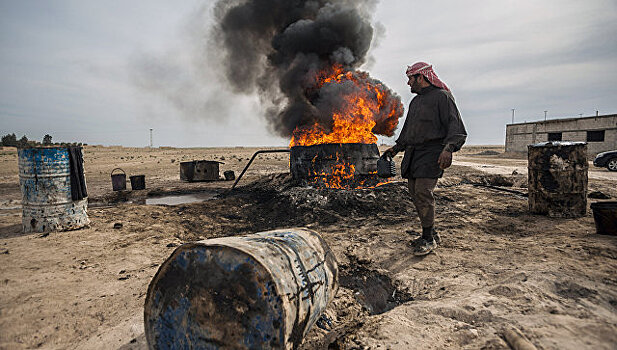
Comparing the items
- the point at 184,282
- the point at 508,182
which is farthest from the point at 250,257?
the point at 508,182

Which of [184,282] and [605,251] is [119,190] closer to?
[184,282]

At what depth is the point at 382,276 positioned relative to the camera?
11.9 ft

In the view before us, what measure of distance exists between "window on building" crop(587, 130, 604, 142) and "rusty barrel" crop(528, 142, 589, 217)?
28.2 metres

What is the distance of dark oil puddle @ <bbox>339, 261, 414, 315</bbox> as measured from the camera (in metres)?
3.06

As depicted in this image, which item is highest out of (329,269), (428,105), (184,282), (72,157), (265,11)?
(265,11)

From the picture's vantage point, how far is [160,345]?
1963 millimetres

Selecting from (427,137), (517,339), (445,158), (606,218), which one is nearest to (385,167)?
(427,137)

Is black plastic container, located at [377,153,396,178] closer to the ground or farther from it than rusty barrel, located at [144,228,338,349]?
farther from it

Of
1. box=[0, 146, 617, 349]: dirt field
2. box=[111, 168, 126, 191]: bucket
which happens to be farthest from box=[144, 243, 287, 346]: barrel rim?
box=[111, 168, 126, 191]: bucket

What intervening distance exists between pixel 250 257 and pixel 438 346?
1.51m

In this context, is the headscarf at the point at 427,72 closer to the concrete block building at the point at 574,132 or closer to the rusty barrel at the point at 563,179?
the rusty barrel at the point at 563,179

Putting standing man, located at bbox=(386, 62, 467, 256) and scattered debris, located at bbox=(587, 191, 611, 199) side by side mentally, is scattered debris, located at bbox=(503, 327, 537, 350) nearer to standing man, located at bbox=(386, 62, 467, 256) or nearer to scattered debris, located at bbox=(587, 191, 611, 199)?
standing man, located at bbox=(386, 62, 467, 256)

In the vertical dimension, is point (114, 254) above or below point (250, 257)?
below

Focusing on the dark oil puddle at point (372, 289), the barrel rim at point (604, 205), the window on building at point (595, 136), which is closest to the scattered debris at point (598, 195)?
the barrel rim at point (604, 205)
